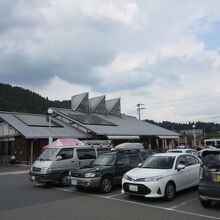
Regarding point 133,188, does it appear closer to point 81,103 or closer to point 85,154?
point 85,154

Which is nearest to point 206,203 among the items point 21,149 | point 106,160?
point 106,160

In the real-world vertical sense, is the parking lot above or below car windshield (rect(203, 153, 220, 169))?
below

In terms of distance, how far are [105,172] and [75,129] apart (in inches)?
1017

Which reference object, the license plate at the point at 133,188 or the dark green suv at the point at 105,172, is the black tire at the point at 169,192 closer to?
the license plate at the point at 133,188

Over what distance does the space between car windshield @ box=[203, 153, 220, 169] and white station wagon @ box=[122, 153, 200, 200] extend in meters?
1.69

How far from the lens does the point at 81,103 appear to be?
46531 millimetres

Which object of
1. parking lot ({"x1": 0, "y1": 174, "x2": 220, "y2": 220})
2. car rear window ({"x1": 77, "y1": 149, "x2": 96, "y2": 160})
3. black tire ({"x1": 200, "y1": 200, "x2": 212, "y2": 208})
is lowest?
parking lot ({"x1": 0, "y1": 174, "x2": 220, "y2": 220})

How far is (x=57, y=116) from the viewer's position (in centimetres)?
4147

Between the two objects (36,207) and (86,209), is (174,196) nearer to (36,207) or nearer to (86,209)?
(86,209)

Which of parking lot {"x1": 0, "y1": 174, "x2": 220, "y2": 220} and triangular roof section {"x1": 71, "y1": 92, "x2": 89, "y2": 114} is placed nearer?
parking lot {"x1": 0, "y1": 174, "x2": 220, "y2": 220}

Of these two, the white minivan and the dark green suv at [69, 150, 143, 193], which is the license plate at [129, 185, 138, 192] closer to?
the dark green suv at [69, 150, 143, 193]

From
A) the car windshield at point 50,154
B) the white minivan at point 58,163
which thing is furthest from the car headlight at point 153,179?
the car windshield at point 50,154

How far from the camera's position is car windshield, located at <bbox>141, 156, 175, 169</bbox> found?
36.4ft

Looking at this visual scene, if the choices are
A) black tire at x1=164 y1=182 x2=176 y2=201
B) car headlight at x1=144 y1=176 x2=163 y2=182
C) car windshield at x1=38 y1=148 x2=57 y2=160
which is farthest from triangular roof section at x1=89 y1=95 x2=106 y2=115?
car headlight at x1=144 y1=176 x2=163 y2=182
